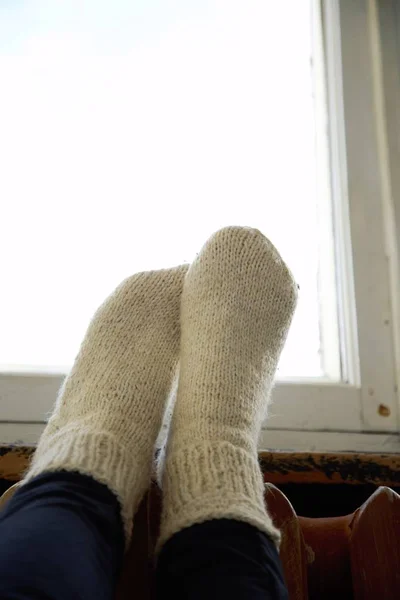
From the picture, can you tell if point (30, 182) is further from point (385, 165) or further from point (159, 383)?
point (385, 165)

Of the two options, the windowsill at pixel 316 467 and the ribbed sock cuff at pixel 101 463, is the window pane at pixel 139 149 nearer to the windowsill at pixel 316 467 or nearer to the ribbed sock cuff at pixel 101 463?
the windowsill at pixel 316 467

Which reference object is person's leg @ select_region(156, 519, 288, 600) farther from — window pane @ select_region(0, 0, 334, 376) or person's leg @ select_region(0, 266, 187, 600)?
window pane @ select_region(0, 0, 334, 376)

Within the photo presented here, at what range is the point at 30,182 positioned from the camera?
2.87 ft

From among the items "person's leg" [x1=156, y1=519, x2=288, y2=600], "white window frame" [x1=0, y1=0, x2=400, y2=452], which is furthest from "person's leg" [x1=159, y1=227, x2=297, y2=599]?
"white window frame" [x1=0, y1=0, x2=400, y2=452]

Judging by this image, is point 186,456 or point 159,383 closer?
point 186,456

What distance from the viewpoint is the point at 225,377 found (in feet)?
1.94

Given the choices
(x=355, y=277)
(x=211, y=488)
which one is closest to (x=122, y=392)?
(x=211, y=488)

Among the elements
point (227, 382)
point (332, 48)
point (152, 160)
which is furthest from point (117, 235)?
point (332, 48)

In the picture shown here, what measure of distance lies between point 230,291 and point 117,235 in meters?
0.27

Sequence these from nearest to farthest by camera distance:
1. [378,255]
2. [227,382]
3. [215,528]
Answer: [215,528]
[227,382]
[378,255]

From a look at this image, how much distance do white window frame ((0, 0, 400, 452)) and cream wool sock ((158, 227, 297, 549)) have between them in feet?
0.35

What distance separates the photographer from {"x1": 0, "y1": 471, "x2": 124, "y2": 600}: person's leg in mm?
292

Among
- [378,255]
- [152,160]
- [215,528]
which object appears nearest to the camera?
[215,528]

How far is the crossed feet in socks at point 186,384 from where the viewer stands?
44cm
